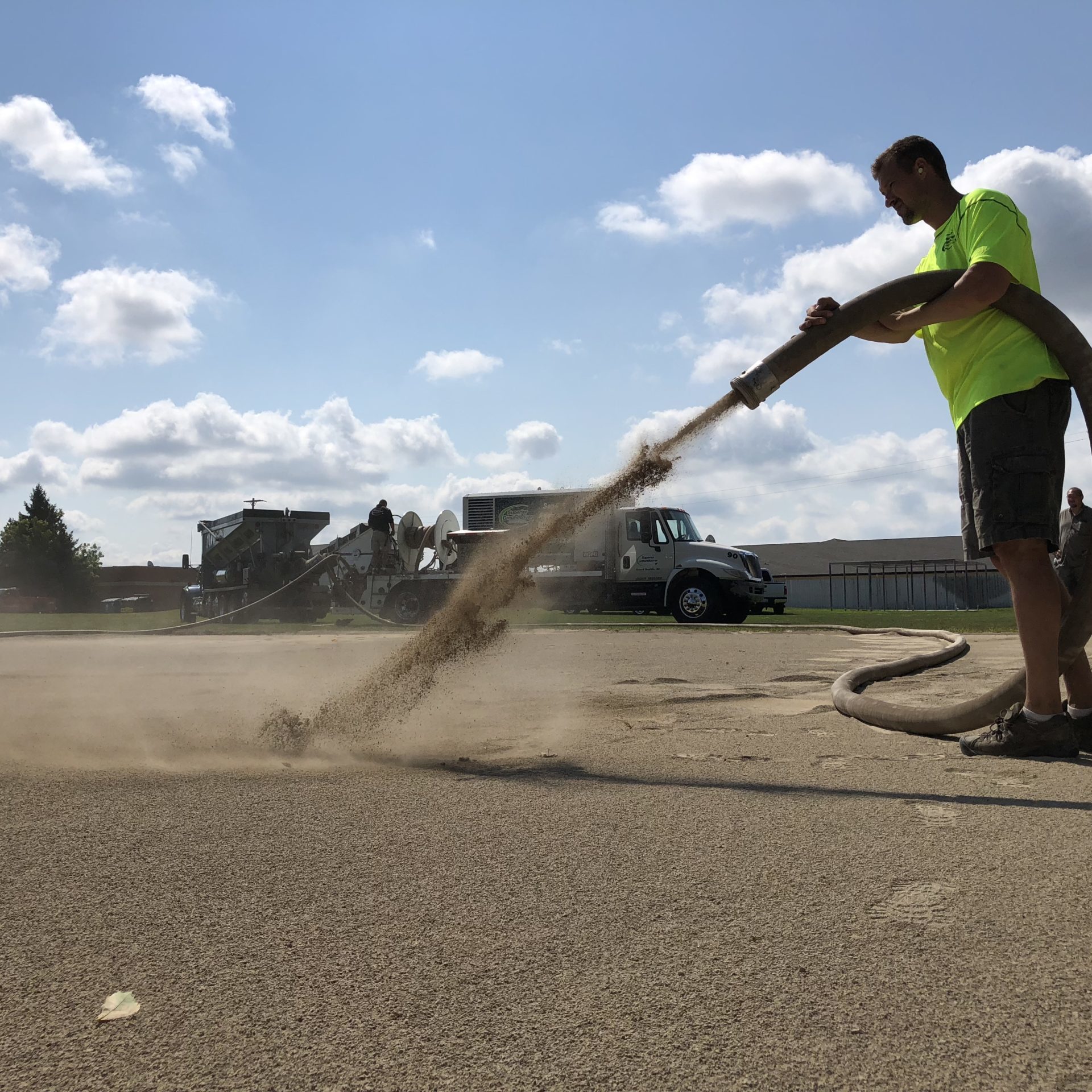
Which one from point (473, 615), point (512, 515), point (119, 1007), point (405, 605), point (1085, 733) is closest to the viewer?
point (119, 1007)

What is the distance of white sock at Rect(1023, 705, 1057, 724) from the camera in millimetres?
3412

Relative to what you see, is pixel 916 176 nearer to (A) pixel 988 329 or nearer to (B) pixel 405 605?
(A) pixel 988 329

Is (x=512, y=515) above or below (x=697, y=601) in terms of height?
above

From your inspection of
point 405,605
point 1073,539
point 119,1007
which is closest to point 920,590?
point 405,605

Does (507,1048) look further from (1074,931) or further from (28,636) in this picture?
(28,636)

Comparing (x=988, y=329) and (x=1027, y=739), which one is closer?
(x=1027, y=739)

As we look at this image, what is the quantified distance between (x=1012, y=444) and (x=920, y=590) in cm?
4194

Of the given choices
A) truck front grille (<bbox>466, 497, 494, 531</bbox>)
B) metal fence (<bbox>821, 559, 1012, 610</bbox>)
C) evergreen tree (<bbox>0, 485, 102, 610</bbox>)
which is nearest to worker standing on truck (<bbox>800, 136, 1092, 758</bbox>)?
truck front grille (<bbox>466, 497, 494, 531</bbox>)

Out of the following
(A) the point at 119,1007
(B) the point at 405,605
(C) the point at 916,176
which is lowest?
(A) the point at 119,1007

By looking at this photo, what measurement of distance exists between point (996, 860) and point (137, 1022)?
170 cm

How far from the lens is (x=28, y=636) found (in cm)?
1510

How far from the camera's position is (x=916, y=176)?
151 inches

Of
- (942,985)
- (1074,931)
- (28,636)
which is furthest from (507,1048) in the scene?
(28,636)

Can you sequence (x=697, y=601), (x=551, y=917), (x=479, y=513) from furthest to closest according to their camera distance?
(x=479, y=513)
(x=697, y=601)
(x=551, y=917)
